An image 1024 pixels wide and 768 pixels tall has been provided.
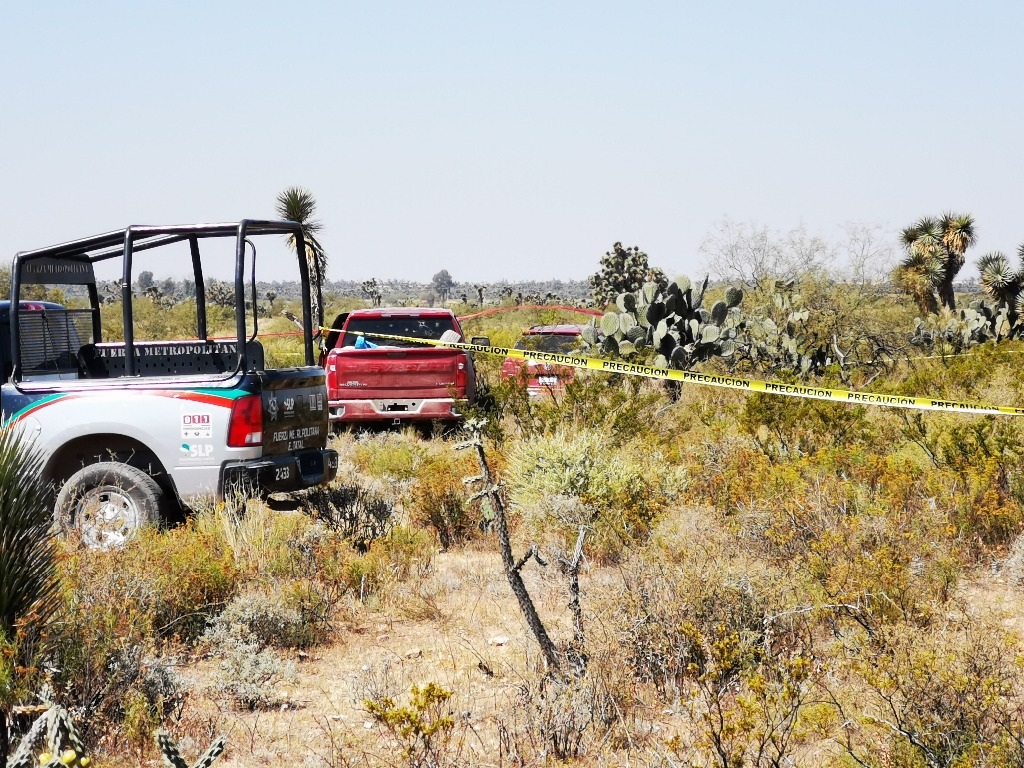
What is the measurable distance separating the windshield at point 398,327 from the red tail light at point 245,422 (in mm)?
6242

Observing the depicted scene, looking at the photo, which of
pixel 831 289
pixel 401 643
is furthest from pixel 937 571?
pixel 831 289

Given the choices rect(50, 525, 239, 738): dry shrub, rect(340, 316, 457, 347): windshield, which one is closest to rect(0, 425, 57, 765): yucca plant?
rect(50, 525, 239, 738): dry shrub

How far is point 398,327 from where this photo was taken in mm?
13766

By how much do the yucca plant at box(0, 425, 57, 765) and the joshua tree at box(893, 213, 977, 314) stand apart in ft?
120

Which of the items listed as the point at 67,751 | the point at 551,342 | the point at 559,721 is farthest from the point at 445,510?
the point at 551,342

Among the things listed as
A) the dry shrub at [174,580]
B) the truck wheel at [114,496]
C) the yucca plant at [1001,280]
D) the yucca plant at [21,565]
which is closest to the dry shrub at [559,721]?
Answer: the yucca plant at [21,565]

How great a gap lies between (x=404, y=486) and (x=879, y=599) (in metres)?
5.30

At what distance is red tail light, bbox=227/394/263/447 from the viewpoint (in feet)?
24.2

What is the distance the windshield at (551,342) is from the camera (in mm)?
19156

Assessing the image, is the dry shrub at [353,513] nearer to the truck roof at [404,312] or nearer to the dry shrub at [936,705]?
the dry shrub at [936,705]

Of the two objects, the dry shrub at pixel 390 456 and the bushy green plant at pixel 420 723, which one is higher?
the bushy green plant at pixel 420 723

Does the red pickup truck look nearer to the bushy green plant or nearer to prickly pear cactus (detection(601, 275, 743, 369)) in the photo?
prickly pear cactus (detection(601, 275, 743, 369))

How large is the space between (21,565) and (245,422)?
3168 millimetres


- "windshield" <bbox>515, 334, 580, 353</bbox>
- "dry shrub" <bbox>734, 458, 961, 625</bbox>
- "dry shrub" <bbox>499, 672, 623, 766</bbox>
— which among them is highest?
"windshield" <bbox>515, 334, 580, 353</bbox>
